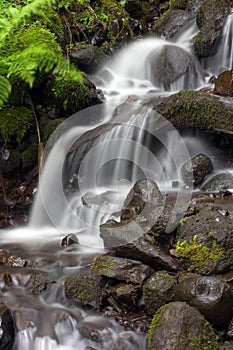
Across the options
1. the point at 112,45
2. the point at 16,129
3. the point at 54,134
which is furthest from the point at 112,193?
the point at 112,45

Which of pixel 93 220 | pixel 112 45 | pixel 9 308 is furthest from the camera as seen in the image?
pixel 112 45

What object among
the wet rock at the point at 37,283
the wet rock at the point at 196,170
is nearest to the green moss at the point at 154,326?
the wet rock at the point at 37,283

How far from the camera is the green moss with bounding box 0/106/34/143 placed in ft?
17.8

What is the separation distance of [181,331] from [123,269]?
893mm

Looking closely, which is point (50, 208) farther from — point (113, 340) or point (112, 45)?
point (112, 45)

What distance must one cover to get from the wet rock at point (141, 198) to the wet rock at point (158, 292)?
889mm

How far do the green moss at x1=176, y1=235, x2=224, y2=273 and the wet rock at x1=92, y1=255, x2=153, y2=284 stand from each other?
0.33m

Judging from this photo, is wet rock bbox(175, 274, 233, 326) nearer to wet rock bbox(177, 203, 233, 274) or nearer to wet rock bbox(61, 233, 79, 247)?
wet rock bbox(177, 203, 233, 274)

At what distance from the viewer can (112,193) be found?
17.3ft

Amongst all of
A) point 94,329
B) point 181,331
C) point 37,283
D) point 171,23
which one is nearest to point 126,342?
point 94,329

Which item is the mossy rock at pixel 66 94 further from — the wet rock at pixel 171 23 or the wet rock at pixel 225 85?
the wet rock at pixel 171 23

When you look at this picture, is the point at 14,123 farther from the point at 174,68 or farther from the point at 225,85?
the point at 174,68

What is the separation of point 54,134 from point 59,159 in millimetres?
397

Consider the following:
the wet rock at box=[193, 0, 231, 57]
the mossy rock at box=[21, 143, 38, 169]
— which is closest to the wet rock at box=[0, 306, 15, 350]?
the mossy rock at box=[21, 143, 38, 169]
